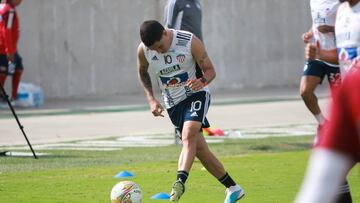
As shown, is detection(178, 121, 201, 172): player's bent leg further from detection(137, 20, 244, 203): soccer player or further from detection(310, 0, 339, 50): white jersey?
detection(310, 0, 339, 50): white jersey

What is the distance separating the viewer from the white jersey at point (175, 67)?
998cm

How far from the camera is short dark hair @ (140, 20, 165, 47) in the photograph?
964cm

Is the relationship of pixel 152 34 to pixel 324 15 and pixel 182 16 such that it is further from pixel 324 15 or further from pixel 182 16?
pixel 182 16

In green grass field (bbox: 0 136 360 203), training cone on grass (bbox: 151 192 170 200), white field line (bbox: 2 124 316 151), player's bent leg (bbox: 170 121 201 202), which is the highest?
player's bent leg (bbox: 170 121 201 202)

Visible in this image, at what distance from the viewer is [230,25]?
28.6 meters

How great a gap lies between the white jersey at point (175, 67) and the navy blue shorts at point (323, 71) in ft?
7.89

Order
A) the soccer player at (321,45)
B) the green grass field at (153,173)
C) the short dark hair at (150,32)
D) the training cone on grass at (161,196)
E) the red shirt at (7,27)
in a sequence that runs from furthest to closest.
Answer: the red shirt at (7,27)
the soccer player at (321,45)
the green grass field at (153,173)
the training cone on grass at (161,196)
the short dark hair at (150,32)

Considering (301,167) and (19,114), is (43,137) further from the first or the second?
(301,167)

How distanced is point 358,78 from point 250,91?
24.5 metres

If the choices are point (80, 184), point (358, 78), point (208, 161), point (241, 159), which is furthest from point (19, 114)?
point (358, 78)

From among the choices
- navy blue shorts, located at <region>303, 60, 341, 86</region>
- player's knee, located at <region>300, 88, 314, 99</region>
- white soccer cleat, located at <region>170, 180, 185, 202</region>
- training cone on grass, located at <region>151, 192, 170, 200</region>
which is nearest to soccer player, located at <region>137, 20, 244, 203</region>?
white soccer cleat, located at <region>170, 180, 185, 202</region>

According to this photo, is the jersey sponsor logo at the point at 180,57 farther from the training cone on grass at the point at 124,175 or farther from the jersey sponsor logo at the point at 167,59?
the training cone on grass at the point at 124,175

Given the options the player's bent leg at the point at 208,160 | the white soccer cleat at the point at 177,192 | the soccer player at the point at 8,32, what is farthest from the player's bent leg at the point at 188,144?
the soccer player at the point at 8,32

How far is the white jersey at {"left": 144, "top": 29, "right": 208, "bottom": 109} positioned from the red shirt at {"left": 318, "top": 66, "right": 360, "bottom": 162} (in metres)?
6.08
